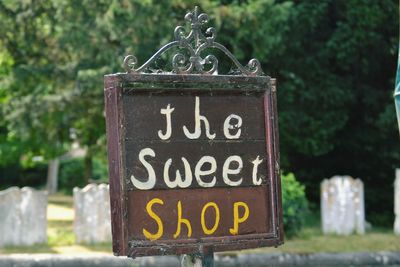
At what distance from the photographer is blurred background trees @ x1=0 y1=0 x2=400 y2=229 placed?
14531 millimetres

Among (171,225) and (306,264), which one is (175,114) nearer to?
(171,225)

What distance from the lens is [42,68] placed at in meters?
16.4

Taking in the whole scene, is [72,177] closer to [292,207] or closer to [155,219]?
[292,207]

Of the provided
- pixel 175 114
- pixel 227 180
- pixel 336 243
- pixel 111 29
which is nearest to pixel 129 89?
pixel 175 114

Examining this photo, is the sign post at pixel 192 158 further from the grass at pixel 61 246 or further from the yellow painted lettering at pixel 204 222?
the grass at pixel 61 246

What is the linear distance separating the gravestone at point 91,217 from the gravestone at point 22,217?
0.49 meters

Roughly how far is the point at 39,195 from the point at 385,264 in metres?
4.86

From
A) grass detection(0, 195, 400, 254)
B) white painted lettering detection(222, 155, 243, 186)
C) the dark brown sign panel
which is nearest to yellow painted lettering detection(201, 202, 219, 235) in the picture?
the dark brown sign panel

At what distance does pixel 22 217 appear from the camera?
11852 millimetres

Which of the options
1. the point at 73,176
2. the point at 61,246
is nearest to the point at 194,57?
the point at 61,246

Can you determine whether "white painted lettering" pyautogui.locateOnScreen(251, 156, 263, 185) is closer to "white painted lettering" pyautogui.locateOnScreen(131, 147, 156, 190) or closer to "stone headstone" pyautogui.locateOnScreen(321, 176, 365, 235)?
"white painted lettering" pyautogui.locateOnScreen(131, 147, 156, 190)

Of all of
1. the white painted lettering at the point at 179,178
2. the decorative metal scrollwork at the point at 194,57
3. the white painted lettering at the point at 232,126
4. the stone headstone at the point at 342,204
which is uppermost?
the decorative metal scrollwork at the point at 194,57

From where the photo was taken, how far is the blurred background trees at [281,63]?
1453 centimetres

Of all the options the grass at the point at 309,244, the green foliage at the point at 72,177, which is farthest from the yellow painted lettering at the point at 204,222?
the green foliage at the point at 72,177
